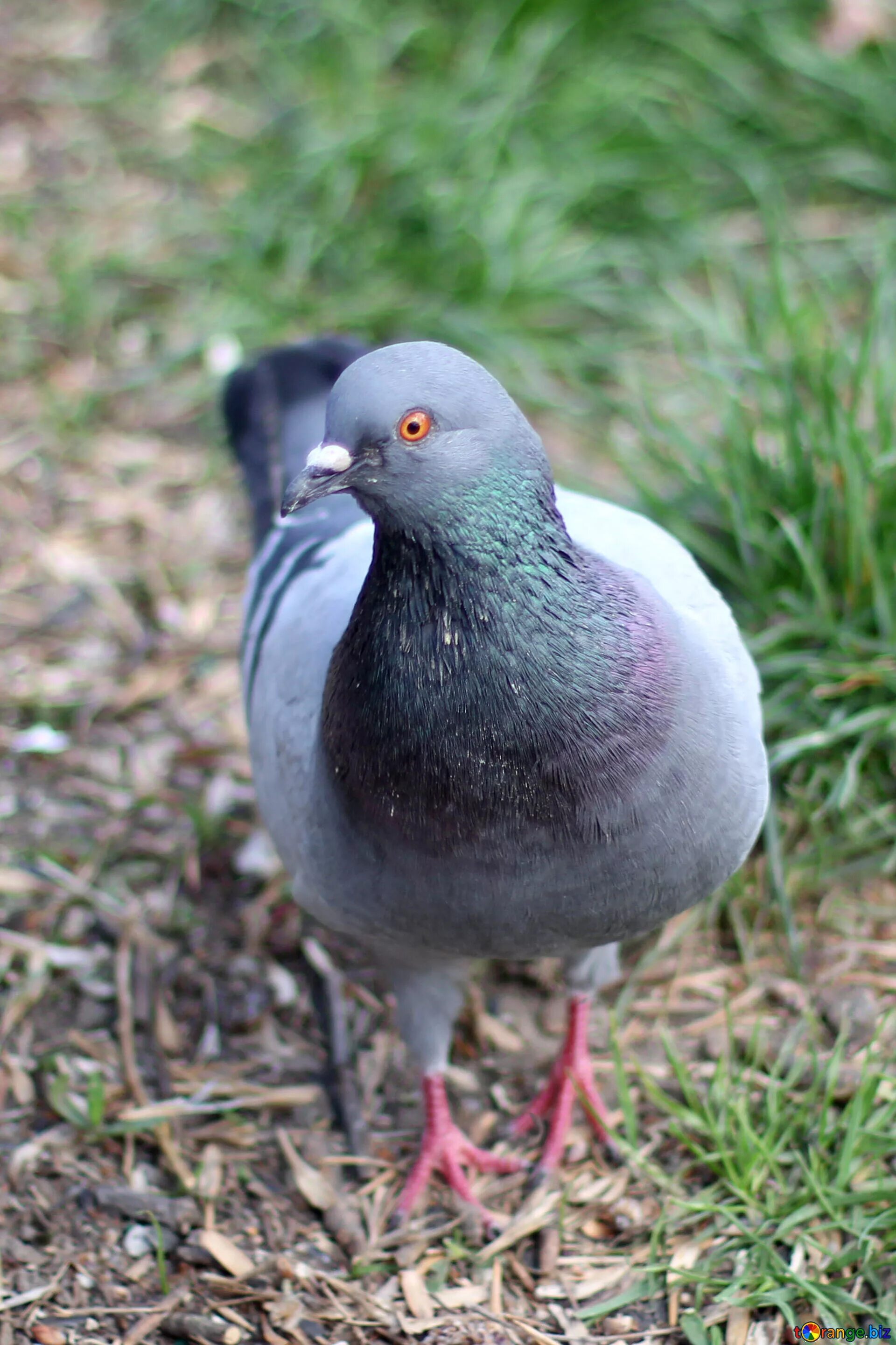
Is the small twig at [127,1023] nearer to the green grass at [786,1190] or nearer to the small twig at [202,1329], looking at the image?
the small twig at [202,1329]

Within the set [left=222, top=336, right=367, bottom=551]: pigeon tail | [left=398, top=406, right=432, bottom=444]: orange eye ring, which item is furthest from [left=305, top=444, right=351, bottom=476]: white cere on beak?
[left=222, top=336, right=367, bottom=551]: pigeon tail

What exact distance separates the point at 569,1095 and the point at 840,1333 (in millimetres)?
893

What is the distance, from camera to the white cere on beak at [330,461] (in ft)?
7.66

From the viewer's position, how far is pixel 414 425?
7.64 ft

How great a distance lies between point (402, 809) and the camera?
8.43ft

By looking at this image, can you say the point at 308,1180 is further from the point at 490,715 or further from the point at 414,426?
the point at 414,426

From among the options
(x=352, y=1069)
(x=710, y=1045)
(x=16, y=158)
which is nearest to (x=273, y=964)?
(x=352, y=1069)

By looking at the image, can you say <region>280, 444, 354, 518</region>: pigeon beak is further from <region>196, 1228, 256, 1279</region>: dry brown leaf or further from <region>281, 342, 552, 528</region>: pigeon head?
<region>196, 1228, 256, 1279</region>: dry brown leaf

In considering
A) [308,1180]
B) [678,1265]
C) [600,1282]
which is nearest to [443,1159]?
[308,1180]

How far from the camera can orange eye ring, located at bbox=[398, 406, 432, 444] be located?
2320 mm

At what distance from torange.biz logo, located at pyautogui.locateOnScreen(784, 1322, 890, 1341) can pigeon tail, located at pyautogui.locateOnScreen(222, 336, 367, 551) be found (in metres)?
2.58

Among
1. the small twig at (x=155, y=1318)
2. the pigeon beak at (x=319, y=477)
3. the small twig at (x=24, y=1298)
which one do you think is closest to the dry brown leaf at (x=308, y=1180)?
the small twig at (x=155, y=1318)

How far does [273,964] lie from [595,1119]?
43.1 inches

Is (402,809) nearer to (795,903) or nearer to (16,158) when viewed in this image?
(795,903)
